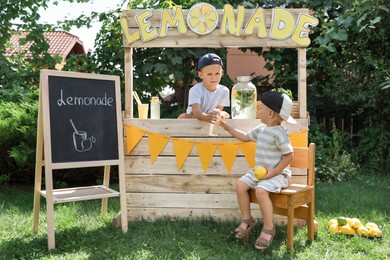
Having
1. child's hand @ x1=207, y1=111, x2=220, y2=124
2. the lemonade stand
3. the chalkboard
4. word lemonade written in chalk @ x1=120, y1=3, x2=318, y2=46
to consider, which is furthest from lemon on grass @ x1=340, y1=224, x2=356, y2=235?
the chalkboard

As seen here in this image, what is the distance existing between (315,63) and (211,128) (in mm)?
3640

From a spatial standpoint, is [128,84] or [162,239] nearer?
[162,239]

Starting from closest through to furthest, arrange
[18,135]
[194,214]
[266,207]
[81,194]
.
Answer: [266,207] → [81,194] → [194,214] → [18,135]

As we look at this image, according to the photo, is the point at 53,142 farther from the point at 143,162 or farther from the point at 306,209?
the point at 306,209

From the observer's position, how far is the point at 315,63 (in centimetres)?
646

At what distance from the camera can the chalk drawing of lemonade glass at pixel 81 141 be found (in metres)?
3.17

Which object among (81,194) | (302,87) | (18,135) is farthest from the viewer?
(18,135)

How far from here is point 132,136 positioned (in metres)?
3.59

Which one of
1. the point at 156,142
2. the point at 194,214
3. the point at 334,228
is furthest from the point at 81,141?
the point at 334,228

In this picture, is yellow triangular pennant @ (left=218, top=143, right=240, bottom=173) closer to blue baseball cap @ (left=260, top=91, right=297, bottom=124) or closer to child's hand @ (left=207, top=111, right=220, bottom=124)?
child's hand @ (left=207, top=111, right=220, bottom=124)

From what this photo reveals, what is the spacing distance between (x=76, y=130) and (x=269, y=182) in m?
1.55

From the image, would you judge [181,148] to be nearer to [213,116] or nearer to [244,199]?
[213,116]

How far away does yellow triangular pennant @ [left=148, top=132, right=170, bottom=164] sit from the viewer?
355 cm

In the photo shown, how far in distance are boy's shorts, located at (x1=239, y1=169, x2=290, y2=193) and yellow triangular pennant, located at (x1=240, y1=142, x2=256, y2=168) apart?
1.12 ft
